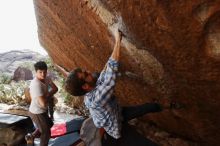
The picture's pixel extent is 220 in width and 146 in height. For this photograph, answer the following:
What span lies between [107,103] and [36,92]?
6.27 feet

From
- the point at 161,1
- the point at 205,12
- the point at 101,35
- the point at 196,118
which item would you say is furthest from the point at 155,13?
the point at 196,118

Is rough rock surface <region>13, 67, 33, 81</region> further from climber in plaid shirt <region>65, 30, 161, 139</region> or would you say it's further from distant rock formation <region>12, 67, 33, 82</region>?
climber in plaid shirt <region>65, 30, 161, 139</region>

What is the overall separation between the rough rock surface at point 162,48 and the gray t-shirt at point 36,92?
948 millimetres

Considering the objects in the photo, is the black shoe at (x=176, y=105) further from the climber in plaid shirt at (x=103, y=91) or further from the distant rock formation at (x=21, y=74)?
the distant rock formation at (x=21, y=74)

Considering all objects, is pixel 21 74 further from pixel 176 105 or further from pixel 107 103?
pixel 107 103

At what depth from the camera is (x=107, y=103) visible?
10.8 feet

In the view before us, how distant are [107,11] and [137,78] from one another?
4.27 feet

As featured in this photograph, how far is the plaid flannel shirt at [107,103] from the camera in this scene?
316 cm

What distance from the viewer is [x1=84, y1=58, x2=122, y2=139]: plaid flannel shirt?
125 inches

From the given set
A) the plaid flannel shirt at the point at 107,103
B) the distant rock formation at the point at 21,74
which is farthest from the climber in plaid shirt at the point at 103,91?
the distant rock formation at the point at 21,74

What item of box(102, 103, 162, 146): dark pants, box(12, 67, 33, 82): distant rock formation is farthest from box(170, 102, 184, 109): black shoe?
box(12, 67, 33, 82): distant rock formation

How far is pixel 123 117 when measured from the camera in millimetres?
3682

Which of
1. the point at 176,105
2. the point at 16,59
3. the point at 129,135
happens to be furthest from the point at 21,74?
the point at 129,135

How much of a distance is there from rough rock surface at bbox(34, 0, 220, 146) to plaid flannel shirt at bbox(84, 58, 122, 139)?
50cm
